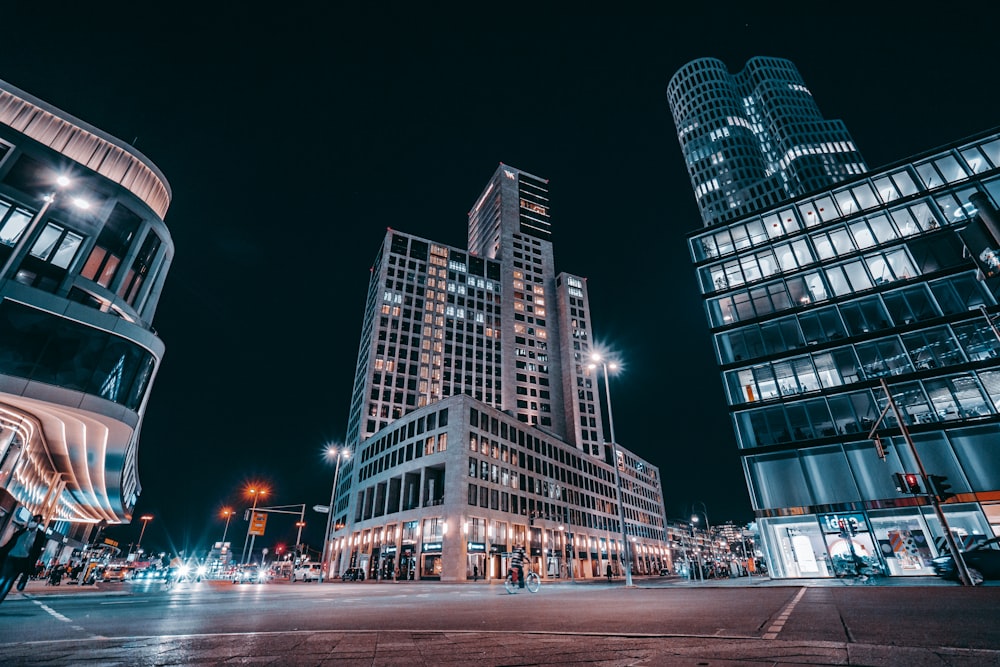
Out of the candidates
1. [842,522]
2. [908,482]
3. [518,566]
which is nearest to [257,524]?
[518,566]

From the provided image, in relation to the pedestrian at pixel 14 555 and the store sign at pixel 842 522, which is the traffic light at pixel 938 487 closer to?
the store sign at pixel 842 522

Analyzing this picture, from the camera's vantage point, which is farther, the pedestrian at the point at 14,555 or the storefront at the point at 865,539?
the storefront at the point at 865,539

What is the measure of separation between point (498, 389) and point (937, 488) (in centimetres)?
8614

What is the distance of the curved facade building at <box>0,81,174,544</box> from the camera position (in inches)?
945

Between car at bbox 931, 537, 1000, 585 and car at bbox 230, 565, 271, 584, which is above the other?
car at bbox 931, 537, 1000, 585

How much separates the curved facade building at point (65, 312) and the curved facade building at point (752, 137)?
4771 inches

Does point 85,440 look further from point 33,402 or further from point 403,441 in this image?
point 403,441

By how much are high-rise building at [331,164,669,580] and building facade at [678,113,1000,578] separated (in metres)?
16.3

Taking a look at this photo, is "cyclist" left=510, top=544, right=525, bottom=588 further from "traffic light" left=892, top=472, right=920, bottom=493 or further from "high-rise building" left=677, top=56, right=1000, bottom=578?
"high-rise building" left=677, top=56, right=1000, bottom=578

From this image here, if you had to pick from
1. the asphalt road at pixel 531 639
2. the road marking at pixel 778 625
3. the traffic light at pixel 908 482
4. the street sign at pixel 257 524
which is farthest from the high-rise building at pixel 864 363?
the street sign at pixel 257 524

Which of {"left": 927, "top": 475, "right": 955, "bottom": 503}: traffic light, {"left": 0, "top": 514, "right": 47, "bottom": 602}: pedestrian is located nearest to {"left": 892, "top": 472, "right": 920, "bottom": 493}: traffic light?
{"left": 927, "top": 475, "right": 955, "bottom": 503}: traffic light

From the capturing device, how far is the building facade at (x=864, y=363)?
29391mm

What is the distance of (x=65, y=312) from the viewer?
24734 mm

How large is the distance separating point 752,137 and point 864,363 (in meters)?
124
